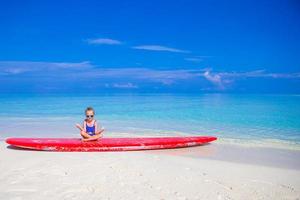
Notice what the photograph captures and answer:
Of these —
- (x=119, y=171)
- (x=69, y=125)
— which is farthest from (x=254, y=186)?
(x=69, y=125)

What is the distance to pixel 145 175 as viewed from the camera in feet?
16.4

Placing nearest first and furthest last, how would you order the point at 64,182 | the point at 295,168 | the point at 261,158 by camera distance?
the point at 64,182
the point at 295,168
the point at 261,158

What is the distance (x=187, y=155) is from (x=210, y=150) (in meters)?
0.92

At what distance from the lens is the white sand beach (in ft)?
13.6

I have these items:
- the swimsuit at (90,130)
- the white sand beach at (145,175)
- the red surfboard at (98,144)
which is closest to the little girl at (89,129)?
the swimsuit at (90,130)

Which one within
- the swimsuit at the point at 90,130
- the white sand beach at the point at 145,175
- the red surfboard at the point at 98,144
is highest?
the swimsuit at the point at 90,130

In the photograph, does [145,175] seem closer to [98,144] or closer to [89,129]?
[98,144]

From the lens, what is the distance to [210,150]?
7.80 m

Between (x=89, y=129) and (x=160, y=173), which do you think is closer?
(x=160, y=173)

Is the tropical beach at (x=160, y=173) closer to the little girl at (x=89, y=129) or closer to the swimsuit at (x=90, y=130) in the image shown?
the little girl at (x=89, y=129)

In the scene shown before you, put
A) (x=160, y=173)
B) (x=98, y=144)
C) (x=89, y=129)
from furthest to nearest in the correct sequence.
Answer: (x=89, y=129)
(x=98, y=144)
(x=160, y=173)

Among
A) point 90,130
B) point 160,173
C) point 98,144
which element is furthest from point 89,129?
point 160,173

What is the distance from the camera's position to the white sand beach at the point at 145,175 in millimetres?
4160

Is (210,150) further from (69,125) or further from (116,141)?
(69,125)
